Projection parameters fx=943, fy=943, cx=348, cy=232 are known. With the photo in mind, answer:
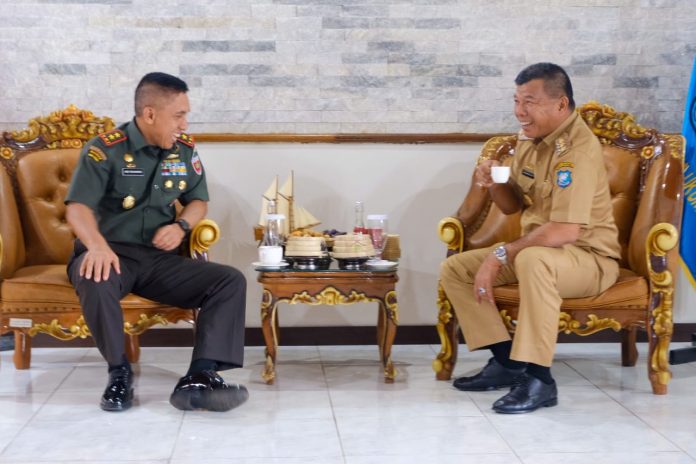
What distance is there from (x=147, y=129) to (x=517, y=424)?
174 cm

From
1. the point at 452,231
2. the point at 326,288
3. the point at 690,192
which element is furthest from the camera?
the point at 690,192

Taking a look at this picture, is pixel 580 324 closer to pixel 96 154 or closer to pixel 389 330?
pixel 389 330

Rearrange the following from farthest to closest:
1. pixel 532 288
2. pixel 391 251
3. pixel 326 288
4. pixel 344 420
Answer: pixel 391 251 → pixel 326 288 → pixel 532 288 → pixel 344 420

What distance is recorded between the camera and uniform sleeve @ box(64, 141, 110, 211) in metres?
3.48

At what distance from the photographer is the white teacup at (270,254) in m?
3.77

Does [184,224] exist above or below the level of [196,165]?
below

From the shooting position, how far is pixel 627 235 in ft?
13.1

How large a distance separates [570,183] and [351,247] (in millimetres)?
902

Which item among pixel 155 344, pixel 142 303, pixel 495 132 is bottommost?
pixel 155 344

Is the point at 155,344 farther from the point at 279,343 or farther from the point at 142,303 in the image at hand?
the point at 142,303

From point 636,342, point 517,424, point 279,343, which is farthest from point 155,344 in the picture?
point 636,342

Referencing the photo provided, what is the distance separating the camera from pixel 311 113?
174 inches

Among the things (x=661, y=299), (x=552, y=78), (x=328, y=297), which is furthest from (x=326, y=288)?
(x=661, y=299)

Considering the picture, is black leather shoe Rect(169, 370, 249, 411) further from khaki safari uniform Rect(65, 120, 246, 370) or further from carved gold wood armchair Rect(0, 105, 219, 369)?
carved gold wood armchair Rect(0, 105, 219, 369)
